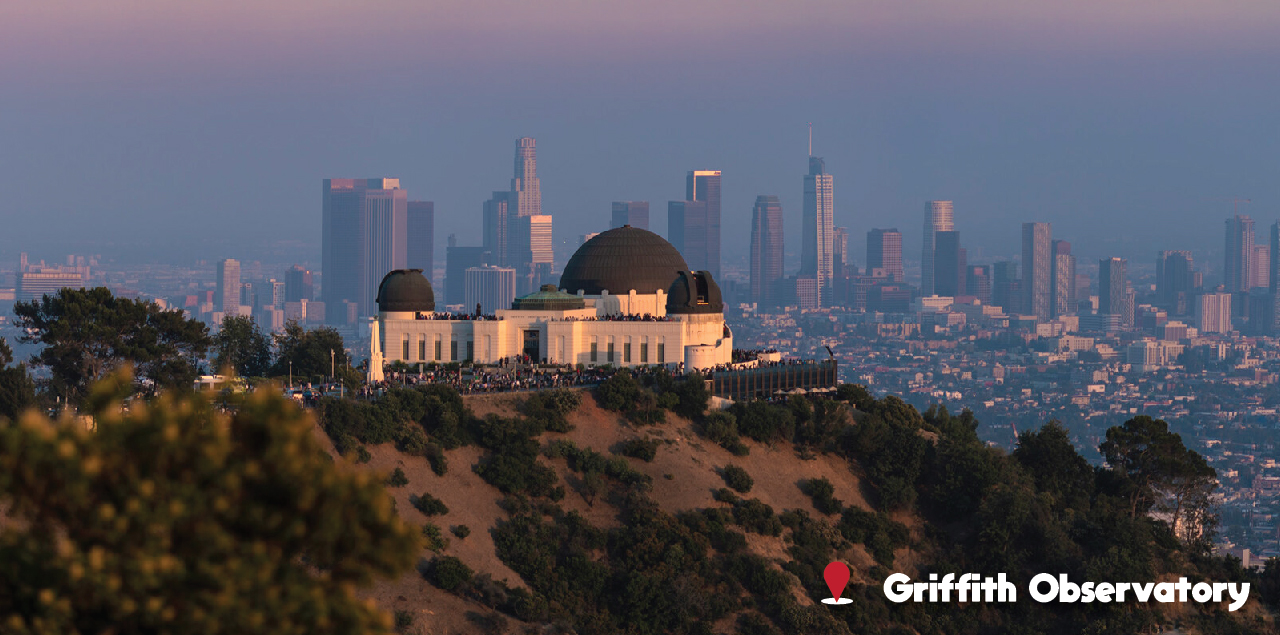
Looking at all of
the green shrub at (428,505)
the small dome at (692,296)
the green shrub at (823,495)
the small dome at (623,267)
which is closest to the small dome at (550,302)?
the small dome at (623,267)

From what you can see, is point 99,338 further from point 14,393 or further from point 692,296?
point 692,296

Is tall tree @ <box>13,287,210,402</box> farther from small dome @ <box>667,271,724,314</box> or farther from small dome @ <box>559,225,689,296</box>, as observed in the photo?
small dome @ <box>559,225,689,296</box>

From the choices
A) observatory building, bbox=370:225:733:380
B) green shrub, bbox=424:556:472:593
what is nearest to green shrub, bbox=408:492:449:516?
green shrub, bbox=424:556:472:593

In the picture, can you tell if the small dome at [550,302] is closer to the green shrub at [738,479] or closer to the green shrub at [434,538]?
the green shrub at [738,479]

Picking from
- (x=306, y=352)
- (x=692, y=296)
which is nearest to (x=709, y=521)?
(x=692, y=296)

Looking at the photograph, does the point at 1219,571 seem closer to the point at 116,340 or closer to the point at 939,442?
the point at 939,442

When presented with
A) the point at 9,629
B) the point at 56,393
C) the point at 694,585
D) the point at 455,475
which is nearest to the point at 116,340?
the point at 56,393
